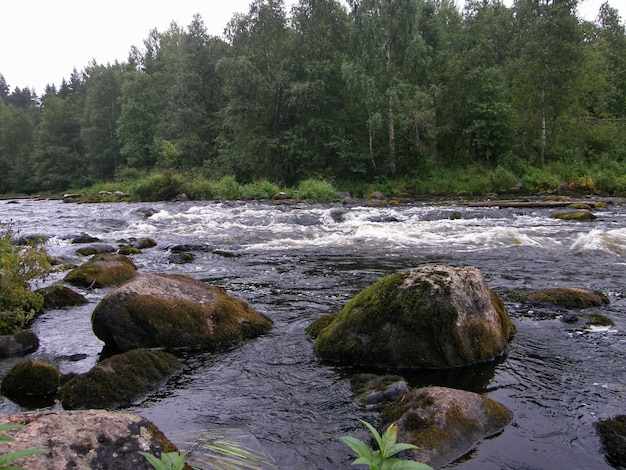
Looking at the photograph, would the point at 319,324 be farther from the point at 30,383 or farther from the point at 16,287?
the point at 16,287

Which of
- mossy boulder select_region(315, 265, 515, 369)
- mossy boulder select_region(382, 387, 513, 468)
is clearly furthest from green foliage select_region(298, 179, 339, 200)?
mossy boulder select_region(382, 387, 513, 468)

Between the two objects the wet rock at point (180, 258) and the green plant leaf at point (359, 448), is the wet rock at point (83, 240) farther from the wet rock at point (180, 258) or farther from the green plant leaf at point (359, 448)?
the green plant leaf at point (359, 448)

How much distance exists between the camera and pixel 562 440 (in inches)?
160

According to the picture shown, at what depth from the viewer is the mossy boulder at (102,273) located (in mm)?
9508

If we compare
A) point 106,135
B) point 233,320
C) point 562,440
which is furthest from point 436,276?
point 106,135

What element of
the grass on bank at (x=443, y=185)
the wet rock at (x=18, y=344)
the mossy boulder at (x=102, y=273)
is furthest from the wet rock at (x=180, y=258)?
the grass on bank at (x=443, y=185)

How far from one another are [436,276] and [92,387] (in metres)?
4.00

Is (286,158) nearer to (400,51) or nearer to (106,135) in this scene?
(400,51)

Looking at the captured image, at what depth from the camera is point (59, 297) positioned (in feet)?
27.1

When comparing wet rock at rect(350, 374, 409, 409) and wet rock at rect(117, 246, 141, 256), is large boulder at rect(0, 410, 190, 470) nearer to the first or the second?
wet rock at rect(350, 374, 409, 409)

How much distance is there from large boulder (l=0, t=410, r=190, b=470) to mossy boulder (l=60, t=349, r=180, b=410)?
1.73 m

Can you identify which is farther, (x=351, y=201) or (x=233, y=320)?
(x=351, y=201)

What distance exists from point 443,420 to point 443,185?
104 feet

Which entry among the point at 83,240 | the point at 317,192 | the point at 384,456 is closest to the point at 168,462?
the point at 384,456
